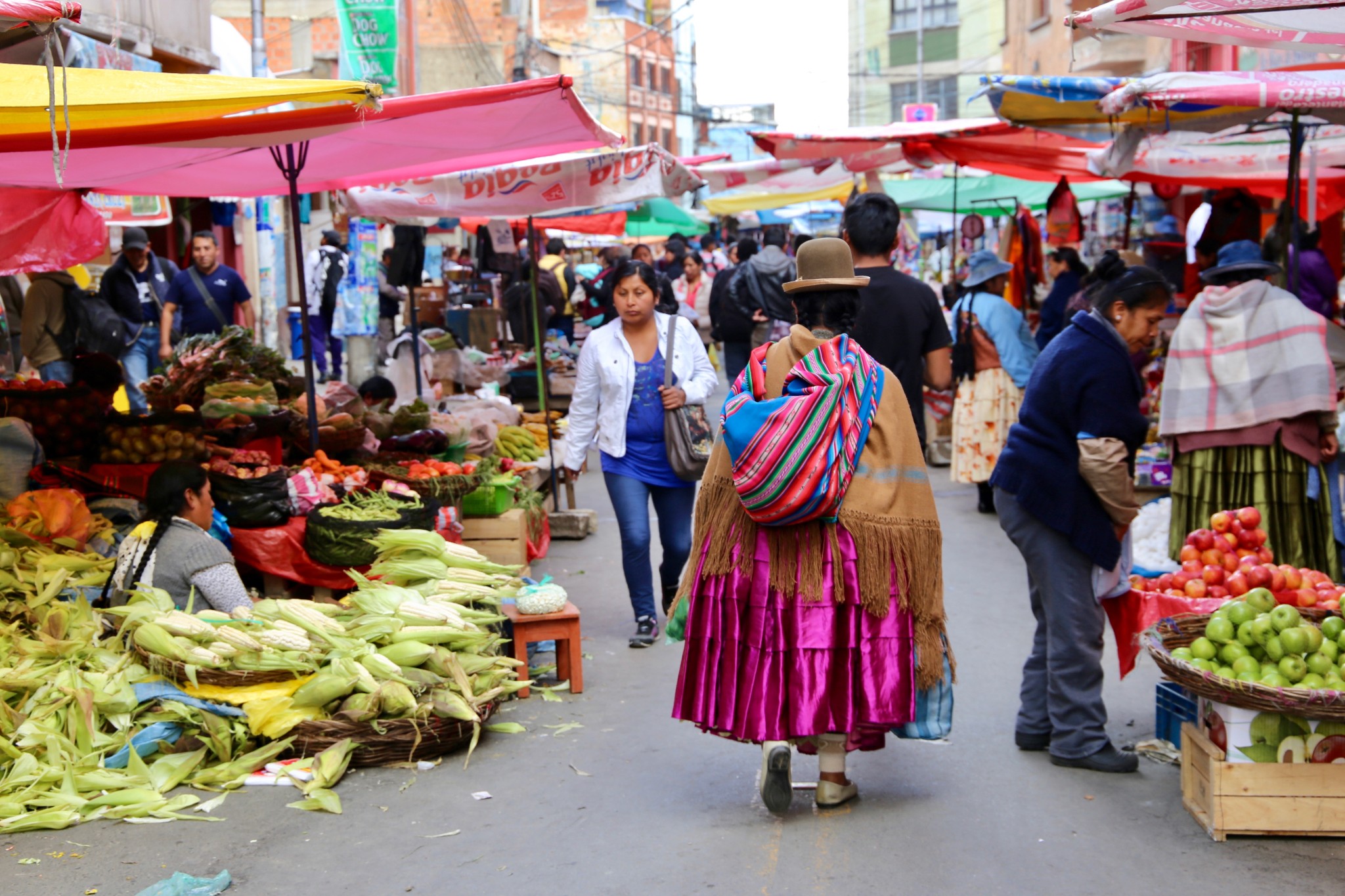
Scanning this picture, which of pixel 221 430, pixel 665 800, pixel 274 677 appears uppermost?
pixel 221 430

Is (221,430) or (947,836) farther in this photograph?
(221,430)

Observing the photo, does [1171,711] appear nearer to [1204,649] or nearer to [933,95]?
[1204,649]

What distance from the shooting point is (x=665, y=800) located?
4727mm

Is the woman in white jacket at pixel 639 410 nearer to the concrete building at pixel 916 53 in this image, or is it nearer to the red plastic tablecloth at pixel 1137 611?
the red plastic tablecloth at pixel 1137 611

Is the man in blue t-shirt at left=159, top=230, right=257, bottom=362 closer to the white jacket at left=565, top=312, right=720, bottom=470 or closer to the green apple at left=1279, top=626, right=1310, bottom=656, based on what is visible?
the white jacket at left=565, top=312, right=720, bottom=470

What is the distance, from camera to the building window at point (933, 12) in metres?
51.4

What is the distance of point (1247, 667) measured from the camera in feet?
13.5

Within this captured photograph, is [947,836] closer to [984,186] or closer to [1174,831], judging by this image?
[1174,831]

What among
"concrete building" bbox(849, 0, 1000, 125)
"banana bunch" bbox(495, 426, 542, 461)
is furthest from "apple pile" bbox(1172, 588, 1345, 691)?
"concrete building" bbox(849, 0, 1000, 125)

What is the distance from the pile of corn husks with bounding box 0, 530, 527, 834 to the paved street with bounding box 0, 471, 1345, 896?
0.17 metres

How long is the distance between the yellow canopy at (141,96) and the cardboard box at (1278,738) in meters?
3.55

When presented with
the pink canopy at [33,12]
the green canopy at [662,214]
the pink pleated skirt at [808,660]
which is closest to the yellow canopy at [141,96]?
the pink canopy at [33,12]

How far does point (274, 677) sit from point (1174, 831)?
3.40 m

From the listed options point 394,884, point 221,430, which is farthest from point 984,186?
A: point 394,884
